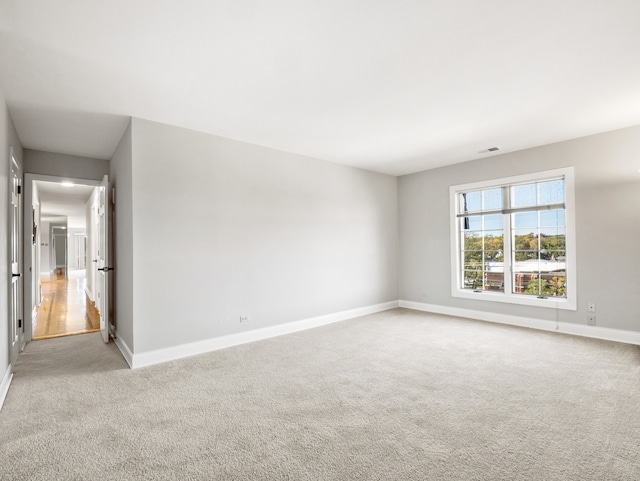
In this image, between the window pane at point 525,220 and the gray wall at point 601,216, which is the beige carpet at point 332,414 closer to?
the gray wall at point 601,216

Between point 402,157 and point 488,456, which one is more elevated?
point 402,157

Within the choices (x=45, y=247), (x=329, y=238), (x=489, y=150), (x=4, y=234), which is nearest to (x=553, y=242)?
(x=489, y=150)

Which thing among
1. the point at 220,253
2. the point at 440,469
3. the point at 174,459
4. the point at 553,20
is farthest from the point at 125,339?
the point at 553,20

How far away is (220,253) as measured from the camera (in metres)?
4.18

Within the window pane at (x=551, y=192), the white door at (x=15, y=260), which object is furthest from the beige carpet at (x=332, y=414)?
the window pane at (x=551, y=192)

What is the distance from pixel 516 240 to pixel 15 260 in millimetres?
6559

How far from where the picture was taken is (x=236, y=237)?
433 cm

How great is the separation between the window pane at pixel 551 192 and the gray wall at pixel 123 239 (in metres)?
5.36

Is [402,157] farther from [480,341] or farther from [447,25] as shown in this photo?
[447,25]

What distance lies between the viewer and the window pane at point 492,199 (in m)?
5.36

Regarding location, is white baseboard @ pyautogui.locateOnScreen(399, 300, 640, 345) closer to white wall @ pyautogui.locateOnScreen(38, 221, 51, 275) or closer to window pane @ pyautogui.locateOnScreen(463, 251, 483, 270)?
window pane @ pyautogui.locateOnScreen(463, 251, 483, 270)

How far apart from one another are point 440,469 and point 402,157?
4.32 m

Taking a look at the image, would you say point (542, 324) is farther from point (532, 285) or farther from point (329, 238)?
point (329, 238)

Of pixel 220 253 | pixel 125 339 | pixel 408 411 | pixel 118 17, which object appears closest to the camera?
pixel 118 17
